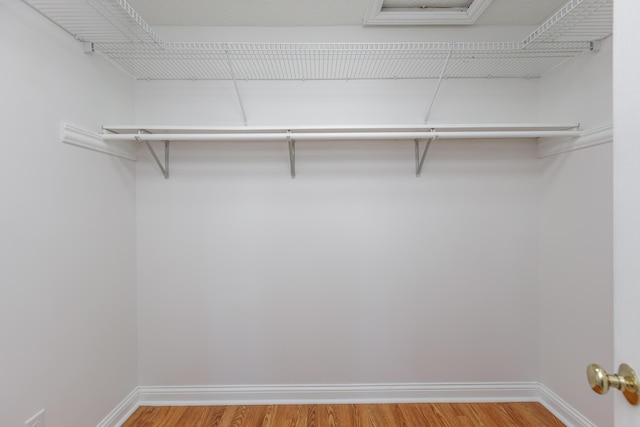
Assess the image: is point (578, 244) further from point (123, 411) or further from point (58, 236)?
point (123, 411)

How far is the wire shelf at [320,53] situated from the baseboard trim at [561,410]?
6.58 feet

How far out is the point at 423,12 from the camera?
1896 millimetres

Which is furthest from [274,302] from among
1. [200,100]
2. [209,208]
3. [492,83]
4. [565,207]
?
[492,83]

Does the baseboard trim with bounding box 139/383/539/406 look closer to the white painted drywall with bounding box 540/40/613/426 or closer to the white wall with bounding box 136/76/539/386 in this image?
the white wall with bounding box 136/76/539/386

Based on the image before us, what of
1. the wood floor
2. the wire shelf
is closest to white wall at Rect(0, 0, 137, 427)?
the wire shelf

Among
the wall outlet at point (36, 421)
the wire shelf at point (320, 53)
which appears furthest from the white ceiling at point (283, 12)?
the wall outlet at point (36, 421)

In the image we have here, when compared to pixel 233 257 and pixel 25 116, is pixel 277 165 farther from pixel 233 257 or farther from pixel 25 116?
pixel 25 116

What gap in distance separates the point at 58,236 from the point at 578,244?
2676mm

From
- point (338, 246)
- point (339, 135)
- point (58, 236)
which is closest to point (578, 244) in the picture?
point (338, 246)

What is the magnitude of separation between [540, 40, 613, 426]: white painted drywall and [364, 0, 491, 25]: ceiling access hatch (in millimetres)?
657

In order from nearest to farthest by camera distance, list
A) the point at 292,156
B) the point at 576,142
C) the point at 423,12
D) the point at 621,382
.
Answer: the point at 621,382, the point at 576,142, the point at 423,12, the point at 292,156

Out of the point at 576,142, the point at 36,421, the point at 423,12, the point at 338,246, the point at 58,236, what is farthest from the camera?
the point at 338,246

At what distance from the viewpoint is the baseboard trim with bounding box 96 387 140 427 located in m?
1.79

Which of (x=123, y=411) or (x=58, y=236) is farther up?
(x=58, y=236)
